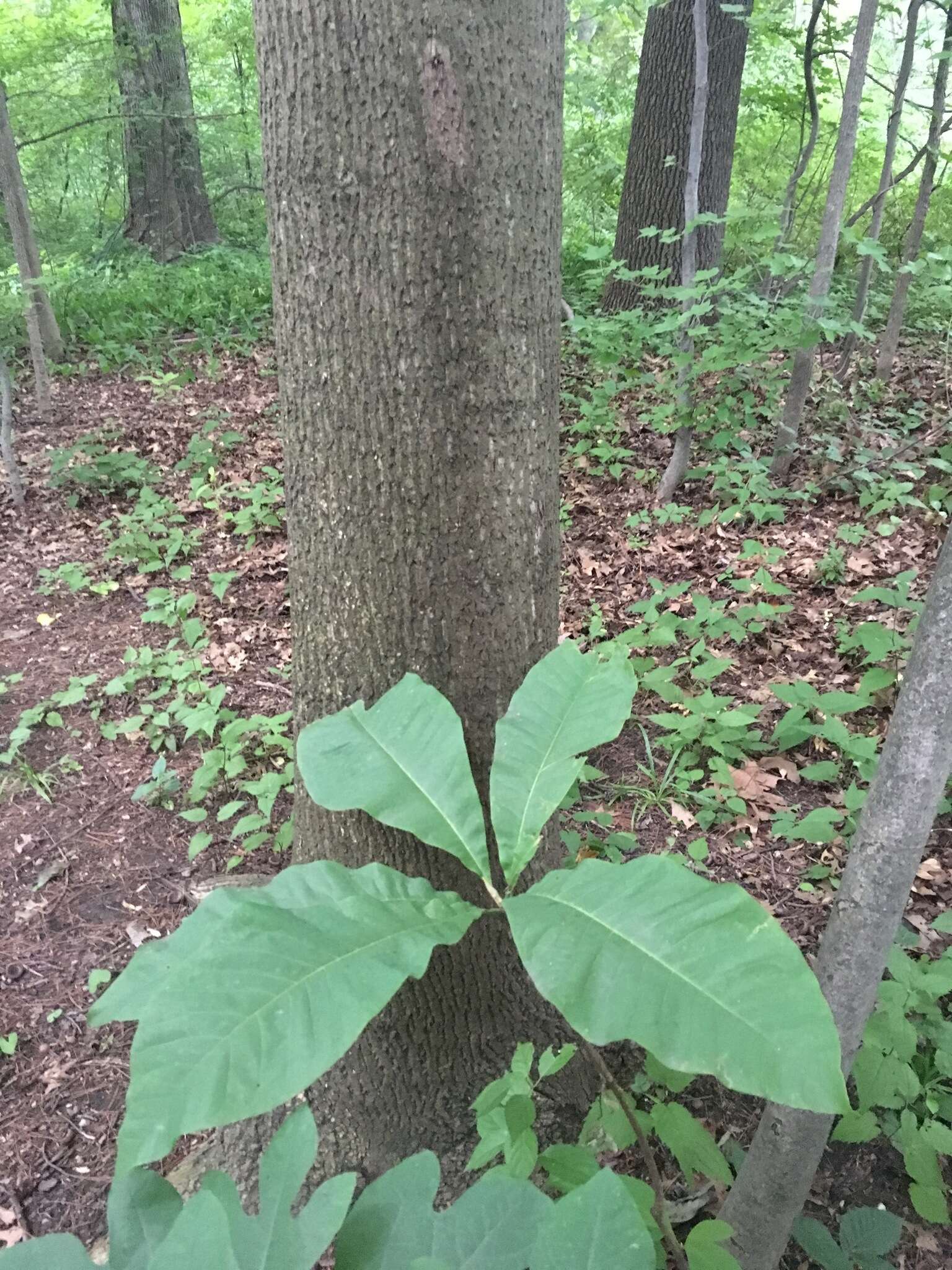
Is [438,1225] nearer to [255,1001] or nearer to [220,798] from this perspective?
[255,1001]

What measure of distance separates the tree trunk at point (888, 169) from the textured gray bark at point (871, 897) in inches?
153

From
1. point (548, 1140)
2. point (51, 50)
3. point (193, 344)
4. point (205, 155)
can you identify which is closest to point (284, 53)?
point (548, 1140)

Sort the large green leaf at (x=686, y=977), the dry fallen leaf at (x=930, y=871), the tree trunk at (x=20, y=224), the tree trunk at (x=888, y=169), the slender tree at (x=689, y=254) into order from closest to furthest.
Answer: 1. the large green leaf at (x=686, y=977)
2. the dry fallen leaf at (x=930, y=871)
3. the slender tree at (x=689, y=254)
4. the tree trunk at (x=888, y=169)
5. the tree trunk at (x=20, y=224)

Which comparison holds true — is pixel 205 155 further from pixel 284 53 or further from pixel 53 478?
pixel 284 53

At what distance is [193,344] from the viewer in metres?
8.28

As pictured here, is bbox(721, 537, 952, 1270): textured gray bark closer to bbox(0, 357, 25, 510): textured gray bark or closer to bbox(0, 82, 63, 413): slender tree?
bbox(0, 357, 25, 510): textured gray bark

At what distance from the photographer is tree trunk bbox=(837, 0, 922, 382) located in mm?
4680

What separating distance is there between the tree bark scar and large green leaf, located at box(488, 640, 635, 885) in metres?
0.79

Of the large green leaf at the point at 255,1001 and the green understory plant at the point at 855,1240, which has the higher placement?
the large green leaf at the point at 255,1001

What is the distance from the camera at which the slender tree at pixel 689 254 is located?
14.5ft

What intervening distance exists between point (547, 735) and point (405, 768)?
0.21m

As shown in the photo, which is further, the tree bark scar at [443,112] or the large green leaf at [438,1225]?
the tree bark scar at [443,112]

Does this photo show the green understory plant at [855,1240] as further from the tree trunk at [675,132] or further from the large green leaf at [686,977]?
the tree trunk at [675,132]

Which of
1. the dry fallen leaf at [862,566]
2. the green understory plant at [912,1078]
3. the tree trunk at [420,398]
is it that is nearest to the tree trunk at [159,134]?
the dry fallen leaf at [862,566]
